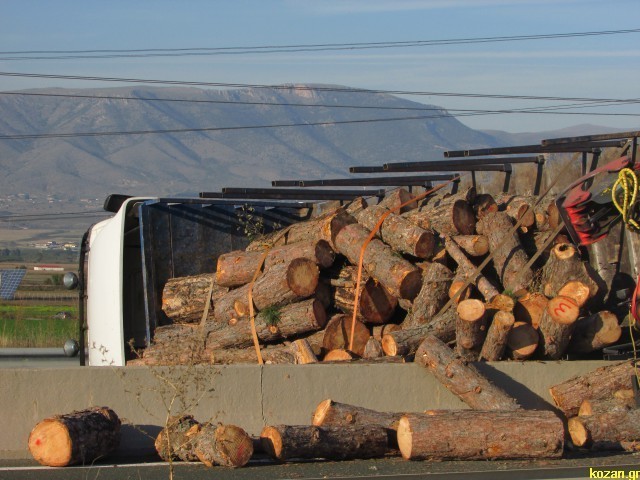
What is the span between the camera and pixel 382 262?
44.1 ft

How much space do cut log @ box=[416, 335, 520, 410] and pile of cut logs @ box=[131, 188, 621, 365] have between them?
489 mm

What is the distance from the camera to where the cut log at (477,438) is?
30.6 feet

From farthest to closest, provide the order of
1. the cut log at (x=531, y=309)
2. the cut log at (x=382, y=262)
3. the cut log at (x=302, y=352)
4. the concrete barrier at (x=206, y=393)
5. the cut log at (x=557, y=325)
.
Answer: the cut log at (x=382, y=262)
the cut log at (x=302, y=352)
the cut log at (x=531, y=309)
the cut log at (x=557, y=325)
the concrete barrier at (x=206, y=393)

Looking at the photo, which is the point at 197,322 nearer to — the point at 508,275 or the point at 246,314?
the point at 246,314

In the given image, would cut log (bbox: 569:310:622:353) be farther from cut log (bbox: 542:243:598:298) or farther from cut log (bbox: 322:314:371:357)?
cut log (bbox: 322:314:371:357)

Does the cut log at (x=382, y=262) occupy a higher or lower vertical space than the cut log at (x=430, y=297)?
higher

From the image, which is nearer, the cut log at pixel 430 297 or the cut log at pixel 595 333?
the cut log at pixel 595 333

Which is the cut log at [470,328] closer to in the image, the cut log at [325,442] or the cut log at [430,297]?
the cut log at [430,297]

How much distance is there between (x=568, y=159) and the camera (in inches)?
649

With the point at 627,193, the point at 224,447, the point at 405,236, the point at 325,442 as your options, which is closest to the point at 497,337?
the point at 627,193

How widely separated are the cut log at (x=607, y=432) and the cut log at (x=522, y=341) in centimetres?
170

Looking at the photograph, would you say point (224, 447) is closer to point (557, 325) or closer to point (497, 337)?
point (497, 337)

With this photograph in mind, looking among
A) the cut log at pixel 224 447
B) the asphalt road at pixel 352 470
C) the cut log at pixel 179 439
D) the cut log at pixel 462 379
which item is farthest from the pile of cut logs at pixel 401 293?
the cut log at pixel 224 447

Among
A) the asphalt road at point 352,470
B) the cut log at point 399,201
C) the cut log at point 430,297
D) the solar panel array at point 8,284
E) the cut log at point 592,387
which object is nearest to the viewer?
the asphalt road at point 352,470
